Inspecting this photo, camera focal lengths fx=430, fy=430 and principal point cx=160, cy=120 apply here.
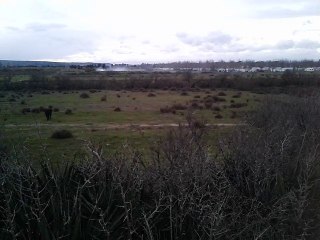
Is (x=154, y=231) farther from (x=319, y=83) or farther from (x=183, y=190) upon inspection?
(x=319, y=83)

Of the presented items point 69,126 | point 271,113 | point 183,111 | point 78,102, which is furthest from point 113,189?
point 78,102

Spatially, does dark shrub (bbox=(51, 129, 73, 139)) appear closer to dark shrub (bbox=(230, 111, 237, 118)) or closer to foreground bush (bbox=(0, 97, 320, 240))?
dark shrub (bbox=(230, 111, 237, 118))

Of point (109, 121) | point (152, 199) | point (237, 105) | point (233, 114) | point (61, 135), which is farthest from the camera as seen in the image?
point (237, 105)

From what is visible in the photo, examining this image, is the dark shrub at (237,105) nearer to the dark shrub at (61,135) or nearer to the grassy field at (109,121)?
the grassy field at (109,121)

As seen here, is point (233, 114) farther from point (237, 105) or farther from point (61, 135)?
point (61, 135)

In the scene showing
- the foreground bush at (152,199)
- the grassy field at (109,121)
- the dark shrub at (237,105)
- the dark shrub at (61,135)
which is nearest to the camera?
the foreground bush at (152,199)

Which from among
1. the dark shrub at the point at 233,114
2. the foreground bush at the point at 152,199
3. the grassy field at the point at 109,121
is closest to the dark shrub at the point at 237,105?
the grassy field at the point at 109,121

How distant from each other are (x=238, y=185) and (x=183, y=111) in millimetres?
33539

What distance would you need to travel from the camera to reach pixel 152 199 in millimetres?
5875

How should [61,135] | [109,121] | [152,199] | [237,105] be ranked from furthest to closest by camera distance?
1. [237,105]
2. [109,121]
3. [61,135]
4. [152,199]

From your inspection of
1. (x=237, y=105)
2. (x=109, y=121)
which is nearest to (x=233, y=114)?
(x=237, y=105)

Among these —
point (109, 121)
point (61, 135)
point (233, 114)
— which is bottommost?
point (109, 121)

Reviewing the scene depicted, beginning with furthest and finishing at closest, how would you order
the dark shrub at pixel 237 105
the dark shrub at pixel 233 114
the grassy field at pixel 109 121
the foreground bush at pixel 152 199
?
the dark shrub at pixel 237 105 < the dark shrub at pixel 233 114 < the grassy field at pixel 109 121 < the foreground bush at pixel 152 199

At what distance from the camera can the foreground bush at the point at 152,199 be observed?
4738 mm
